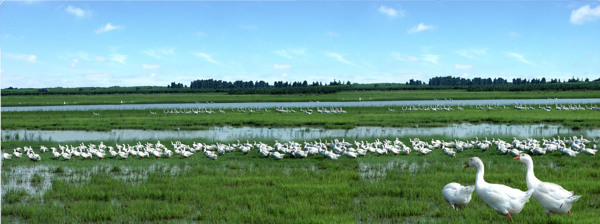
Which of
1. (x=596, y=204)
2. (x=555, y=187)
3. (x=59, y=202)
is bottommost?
(x=59, y=202)

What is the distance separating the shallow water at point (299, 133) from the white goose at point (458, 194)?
17629mm

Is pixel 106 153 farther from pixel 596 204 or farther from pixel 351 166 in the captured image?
pixel 596 204

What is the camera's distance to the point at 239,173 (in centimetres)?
1511

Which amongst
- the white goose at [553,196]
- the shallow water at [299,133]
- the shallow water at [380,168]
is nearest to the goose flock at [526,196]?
the white goose at [553,196]

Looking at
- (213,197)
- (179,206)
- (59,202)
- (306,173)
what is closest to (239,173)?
(306,173)

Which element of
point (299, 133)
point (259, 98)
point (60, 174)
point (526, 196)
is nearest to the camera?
point (526, 196)

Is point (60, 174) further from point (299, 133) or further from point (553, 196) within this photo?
point (299, 133)

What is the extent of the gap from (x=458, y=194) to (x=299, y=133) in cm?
2150

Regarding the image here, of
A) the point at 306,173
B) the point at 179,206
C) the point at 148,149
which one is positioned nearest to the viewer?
the point at 179,206

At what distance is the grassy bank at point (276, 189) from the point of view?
988 centimetres

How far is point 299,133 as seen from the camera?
30562mm

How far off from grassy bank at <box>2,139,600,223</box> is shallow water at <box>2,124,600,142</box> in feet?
33.2

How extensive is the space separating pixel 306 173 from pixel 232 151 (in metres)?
7.03

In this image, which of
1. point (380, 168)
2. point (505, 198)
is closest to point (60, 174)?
point (380, 168)
